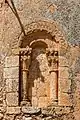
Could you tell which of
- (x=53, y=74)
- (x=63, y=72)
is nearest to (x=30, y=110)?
(x=53, y=74)

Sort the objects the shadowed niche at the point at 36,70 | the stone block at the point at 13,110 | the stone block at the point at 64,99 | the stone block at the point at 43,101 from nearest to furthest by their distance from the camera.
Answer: the stone block at the point at 64,99, the stone block at the point at 13,110, the stone block at the point at 43,101, the shadowed niche at the point at 36,70

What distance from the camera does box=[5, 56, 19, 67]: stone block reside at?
27.6 feet

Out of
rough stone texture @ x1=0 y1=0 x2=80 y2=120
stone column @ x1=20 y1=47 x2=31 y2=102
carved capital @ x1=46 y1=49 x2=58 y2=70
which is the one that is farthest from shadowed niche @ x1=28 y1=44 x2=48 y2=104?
carved capital @ x1=46 y1=49 x2=58 y2=70

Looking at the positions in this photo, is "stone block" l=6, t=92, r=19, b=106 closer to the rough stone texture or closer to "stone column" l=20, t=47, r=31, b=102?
the rough stone texture

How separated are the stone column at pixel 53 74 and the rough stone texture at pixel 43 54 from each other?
0.36 ft

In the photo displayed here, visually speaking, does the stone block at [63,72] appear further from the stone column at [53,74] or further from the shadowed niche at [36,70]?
the shadowed niche at [36,70]

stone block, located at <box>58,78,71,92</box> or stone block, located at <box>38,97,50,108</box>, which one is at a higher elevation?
stone block, located at <box>58,78,71,92</box>

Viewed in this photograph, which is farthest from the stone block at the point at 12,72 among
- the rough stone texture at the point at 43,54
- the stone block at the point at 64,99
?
the stone block at the point at 64,99

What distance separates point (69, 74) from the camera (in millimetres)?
8188

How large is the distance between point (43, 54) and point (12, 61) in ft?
2.26

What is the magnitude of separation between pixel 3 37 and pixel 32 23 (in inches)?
27.3

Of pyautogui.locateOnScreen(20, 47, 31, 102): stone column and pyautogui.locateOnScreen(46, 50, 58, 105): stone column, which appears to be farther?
pyautogui.locateOnScreen(20, 47, 31, 102): stone column

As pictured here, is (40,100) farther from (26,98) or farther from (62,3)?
(62,3)

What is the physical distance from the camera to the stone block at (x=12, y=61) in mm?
8406
